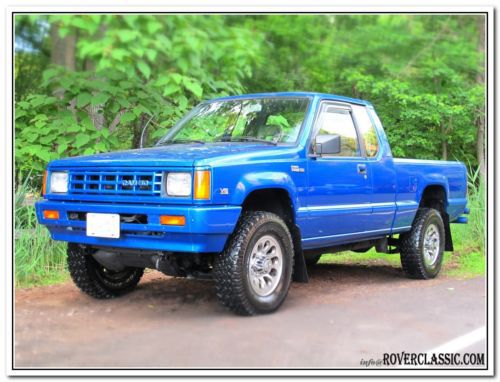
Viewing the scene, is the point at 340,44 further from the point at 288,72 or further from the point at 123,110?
the point at 123,110

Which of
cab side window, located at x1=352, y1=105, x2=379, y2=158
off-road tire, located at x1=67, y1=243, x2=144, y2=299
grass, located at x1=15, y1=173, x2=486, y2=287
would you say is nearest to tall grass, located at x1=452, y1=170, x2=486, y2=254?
grass, located at x1=15, y1=173, x2=486, y2=287

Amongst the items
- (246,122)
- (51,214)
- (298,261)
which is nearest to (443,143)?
(246,122)

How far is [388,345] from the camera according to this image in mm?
4504

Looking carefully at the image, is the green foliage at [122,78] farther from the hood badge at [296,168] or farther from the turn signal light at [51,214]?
the turn signal light at [51,214]

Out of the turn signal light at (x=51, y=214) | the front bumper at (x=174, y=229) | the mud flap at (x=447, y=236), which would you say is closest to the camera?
the front bumper at (x=174, y=229)

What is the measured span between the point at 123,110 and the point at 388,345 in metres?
4.75

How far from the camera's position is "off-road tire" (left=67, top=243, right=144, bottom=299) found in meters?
5.72

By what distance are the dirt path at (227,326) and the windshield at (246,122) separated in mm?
1525

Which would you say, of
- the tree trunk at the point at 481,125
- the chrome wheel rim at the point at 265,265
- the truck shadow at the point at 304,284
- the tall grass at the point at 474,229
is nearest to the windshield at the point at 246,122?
the chrome wheel rim at the point at 265,265

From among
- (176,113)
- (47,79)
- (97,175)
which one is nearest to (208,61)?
(97,175)

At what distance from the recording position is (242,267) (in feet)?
16.4

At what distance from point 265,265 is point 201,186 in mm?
1004

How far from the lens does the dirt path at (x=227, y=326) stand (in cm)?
415

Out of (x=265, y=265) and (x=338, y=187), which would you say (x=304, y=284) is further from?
(x=265, y=265)
